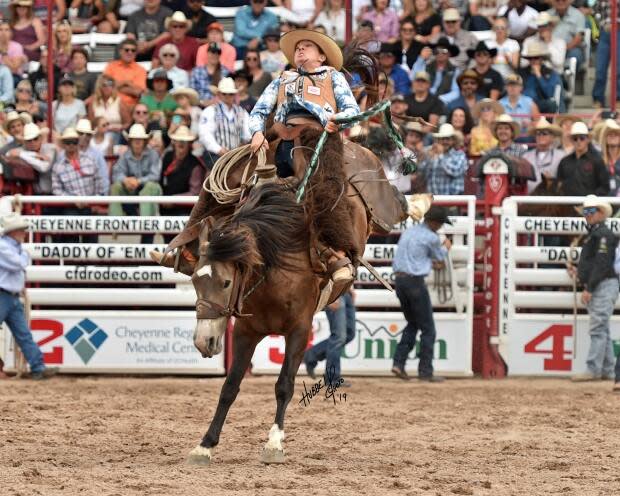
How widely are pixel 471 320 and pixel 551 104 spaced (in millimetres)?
3523

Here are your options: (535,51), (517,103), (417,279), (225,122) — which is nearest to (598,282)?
(417,279)

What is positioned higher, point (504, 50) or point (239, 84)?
point (504, 50)

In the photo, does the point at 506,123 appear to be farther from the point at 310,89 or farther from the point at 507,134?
the point at 310,89

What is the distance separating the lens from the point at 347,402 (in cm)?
1208

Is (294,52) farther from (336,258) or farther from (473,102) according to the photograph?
(473,102)

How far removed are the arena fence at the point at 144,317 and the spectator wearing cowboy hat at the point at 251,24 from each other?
4124mm

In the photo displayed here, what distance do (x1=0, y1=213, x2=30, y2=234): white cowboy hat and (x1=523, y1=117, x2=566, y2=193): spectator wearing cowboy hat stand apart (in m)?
5.31

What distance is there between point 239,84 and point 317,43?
6.47 metres

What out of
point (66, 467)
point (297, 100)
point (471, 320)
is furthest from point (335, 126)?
point (471, 320)

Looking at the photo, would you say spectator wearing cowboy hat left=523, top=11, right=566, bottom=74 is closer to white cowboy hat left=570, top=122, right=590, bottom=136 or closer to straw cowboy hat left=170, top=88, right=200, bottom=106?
white cowboy hat left=570, top=122, right=590, bottom=136

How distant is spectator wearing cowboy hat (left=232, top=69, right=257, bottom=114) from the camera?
50.6 feet

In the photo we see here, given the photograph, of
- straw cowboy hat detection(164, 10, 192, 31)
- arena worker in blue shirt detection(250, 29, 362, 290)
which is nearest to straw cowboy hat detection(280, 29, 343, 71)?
arena worker in blue shirt detection(250, 29, 362, 290)

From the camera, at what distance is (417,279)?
44.4 ft

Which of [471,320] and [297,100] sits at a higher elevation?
[297,100]
